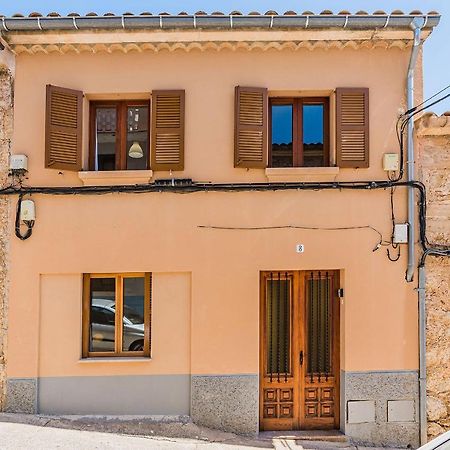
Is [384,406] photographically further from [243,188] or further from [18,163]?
[18,163]

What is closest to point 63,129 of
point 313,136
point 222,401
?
point 313,136

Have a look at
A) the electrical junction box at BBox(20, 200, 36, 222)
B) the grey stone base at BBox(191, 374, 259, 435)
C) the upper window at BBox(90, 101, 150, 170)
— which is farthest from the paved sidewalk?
the upper window at BBox(90, 101, 150, 170)

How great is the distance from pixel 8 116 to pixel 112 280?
122 inches

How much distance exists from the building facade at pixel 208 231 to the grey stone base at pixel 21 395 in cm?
2

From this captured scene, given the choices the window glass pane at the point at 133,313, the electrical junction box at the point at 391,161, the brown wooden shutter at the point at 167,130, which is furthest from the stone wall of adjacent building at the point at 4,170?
the electrical junction box at the point at 391,161

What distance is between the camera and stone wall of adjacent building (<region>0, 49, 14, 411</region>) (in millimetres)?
6371

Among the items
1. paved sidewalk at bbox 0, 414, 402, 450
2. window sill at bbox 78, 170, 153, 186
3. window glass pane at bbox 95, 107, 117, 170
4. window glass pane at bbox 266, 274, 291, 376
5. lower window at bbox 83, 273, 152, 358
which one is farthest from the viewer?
window glass pane at bbox 95, 107, 117, 170

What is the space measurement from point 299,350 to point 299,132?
3.60 meters

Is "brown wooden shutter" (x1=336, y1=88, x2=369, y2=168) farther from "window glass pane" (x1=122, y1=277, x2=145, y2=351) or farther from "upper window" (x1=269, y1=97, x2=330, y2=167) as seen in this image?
→ "window glass pane" (x1=122, y1=277, x2=145, y2=351)

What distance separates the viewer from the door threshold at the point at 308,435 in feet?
20.8

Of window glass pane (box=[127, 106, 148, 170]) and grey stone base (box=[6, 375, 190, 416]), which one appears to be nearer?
grey stone base (box=[6, 375, 190, 416])

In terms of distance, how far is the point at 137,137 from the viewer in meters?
6.80

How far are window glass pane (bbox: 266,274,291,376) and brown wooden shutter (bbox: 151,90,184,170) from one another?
2510 mm

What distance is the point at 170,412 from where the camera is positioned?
21.0 feet
